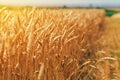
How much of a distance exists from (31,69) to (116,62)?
4072mm

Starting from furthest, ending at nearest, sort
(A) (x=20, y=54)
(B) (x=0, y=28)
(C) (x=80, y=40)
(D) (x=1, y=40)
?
(C) (x=80, y=40) → (B) (x=0, y=28) → (A) (x=20, y=54) → (D) (x=1, y=40)

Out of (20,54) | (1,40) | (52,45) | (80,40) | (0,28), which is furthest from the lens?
(80,40)

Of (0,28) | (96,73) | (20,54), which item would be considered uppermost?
(0,28)

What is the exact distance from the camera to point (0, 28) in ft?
14.4

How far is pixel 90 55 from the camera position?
8.30 metres

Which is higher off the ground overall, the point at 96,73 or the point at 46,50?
the point at 46,50

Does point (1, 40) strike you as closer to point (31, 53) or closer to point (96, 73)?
point (31, 53)

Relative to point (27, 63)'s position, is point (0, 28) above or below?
A: above

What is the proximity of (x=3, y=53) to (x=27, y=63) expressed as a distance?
1.33 ft

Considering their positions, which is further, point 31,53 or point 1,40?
point 31,53

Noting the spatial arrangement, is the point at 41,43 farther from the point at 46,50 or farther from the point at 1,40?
the point at 1,40

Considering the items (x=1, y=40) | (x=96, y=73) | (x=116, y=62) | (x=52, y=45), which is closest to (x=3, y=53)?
(x=1, y=40)

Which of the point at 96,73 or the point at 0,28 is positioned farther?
the point at 96,73

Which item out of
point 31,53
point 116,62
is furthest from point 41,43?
point 116,62
